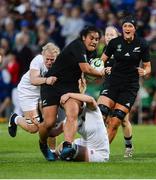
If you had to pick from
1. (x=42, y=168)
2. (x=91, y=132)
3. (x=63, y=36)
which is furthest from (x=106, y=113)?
(x=63, y=36)

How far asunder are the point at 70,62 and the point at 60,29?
1380cm

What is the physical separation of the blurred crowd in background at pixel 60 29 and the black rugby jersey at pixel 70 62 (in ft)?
36.8

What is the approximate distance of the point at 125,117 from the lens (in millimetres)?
14547

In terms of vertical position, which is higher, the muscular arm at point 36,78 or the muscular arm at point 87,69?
the muscular arm at point 87,69

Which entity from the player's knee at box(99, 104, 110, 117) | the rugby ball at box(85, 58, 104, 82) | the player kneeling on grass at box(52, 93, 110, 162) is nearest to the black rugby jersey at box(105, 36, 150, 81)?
the player's knee at box(99, 104, 110, 117)

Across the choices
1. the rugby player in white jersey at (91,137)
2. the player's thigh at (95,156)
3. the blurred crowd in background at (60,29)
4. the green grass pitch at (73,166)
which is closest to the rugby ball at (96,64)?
the rugby player in white jersey at (91,137)

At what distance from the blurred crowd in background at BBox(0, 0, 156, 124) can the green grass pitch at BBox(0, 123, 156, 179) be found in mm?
7793

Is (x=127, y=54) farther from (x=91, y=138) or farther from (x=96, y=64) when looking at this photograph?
(x=91, y=138)

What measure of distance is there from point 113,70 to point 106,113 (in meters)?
0.77

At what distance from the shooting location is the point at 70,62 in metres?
12.8

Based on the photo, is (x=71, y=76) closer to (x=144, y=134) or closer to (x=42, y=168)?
(x=42, y=168)

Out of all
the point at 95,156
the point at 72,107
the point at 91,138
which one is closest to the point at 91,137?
the point at 91,138

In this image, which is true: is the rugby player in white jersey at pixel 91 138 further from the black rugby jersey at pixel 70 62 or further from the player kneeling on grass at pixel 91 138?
the black rugby jersey at pixel 70 62

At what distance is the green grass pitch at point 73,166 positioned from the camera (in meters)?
11.1
